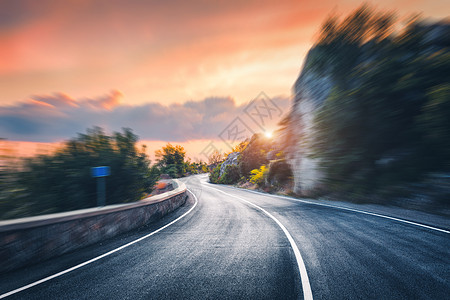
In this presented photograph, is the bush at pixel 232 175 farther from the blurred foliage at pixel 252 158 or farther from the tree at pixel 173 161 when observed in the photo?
the tree at pixel 173 161

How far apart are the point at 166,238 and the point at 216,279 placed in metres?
3.11

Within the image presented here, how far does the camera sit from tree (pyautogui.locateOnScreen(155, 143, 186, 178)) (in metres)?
53.3

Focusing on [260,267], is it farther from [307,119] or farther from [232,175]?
[232,175]

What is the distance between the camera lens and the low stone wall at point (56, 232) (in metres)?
4.18

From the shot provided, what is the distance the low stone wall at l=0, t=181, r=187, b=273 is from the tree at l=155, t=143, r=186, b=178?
1879 inches

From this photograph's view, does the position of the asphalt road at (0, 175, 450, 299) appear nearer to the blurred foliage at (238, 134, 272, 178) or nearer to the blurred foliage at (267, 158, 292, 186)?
the blurred foliage at (267, 158, 292, 186)

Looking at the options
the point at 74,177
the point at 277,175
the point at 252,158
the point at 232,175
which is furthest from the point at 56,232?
the point at 232,175

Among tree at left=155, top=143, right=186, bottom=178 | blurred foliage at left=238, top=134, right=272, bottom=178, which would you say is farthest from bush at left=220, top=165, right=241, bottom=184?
tree at left=155, top=143, right=186, bottom=178

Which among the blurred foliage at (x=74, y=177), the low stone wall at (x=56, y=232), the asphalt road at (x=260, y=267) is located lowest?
the asphalt road at (x=260, y=267)

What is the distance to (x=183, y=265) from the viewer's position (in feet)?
13.6

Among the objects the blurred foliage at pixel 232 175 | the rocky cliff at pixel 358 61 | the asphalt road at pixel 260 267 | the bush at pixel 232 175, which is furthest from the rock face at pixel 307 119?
the bush at pixel 232 175

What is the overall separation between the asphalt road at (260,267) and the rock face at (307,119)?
2.11 metres

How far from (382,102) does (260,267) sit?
12.7 ft

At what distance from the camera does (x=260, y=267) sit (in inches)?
154
